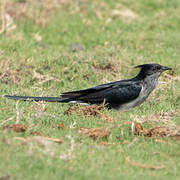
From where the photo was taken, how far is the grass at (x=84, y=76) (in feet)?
16.8

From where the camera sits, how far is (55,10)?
14.1 meters

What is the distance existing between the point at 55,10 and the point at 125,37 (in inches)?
101

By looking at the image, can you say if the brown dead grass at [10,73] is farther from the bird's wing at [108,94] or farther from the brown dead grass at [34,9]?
the brown dead grass at [34,9]

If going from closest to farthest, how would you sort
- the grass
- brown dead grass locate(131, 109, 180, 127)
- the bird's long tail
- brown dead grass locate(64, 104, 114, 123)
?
the grass < brown dead grass locate(131, 109, 180, 127) < brown dead grass locate(64, 104, 114, 123) < the bird's long tail

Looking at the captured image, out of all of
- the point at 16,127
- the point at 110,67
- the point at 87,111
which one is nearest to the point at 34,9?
the point at 110,67

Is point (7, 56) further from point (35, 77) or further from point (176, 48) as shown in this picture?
point (176, 48)

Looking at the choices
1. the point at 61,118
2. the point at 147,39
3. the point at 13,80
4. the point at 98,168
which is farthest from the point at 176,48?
the point at 98,168

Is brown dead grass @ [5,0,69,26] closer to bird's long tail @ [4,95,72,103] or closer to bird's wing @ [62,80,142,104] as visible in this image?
bird's long tail @ [4,95,72,103]

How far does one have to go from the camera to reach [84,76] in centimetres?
1010

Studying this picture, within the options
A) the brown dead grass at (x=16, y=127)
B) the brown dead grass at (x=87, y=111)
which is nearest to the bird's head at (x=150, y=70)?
the brown dead grass at (x=87, y=111)

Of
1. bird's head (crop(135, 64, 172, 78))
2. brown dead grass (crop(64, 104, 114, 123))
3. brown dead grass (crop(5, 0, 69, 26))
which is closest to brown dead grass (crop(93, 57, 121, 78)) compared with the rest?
bird's head (crop(135, 64, 172, 78))

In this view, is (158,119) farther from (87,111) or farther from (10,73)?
(10,73)

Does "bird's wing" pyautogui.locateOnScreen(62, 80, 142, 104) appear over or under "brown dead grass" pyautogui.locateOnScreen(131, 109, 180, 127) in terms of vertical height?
over

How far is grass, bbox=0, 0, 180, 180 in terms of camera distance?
5129 mm
